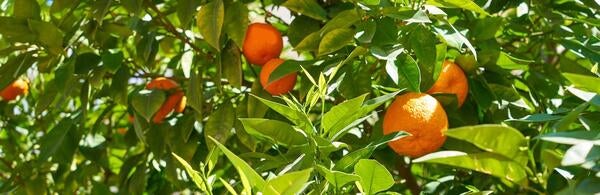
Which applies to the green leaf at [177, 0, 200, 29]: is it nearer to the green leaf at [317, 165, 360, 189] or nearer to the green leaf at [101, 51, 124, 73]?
the green leaf at [101, 51, 124, 73]

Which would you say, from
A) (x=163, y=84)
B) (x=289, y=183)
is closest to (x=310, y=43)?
(x=163, y=84)

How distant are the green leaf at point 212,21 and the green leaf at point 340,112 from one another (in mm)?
340

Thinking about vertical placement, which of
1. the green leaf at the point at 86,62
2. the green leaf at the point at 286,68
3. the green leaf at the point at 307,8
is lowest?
the green leaf at the point at 86,62

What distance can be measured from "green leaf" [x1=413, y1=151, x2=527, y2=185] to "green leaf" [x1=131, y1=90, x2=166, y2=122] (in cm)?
65

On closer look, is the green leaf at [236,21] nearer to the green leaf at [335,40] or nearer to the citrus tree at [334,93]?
the citrus tree at [334,93]

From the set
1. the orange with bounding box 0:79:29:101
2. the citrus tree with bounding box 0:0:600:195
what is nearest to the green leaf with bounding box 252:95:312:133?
the citrus tree with bounding box 0:0:600:195

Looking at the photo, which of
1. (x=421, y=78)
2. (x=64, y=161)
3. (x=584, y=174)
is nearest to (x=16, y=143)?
(x=64, y=161)

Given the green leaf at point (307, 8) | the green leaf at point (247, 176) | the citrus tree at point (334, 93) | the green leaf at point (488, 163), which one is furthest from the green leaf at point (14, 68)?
the green leaf at point (488, 163)

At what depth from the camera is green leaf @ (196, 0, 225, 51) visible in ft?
3.66

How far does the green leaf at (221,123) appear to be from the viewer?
3.92 feet

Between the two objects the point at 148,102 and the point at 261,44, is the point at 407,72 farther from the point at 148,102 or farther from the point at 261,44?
the point at 148,102

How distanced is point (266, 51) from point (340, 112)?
415 mm

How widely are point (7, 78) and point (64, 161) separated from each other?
0.18 m

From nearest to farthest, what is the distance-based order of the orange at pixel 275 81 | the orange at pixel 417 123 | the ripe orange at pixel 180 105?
1. the orange at pixel 417 123
2. the orange at pixel 275 81
3. the ripe orange at pixel 180 105
